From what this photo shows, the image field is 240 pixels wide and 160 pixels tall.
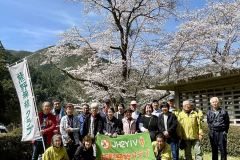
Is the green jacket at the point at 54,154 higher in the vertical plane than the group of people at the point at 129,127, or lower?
lower

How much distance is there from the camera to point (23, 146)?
43.1 ft

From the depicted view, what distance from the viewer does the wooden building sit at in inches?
538

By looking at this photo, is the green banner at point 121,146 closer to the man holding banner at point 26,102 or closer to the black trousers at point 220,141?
the man holding banner at point 26,102

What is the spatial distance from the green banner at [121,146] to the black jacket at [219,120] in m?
1.72

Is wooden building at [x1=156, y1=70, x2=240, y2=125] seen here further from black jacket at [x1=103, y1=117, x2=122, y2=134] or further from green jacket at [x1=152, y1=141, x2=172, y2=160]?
black jacket at [x1=103, y1=117, x2=122, y2=134]

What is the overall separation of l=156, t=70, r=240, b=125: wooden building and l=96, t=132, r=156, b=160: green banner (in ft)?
17.2

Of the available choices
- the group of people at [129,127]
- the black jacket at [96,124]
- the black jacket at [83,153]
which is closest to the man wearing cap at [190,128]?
the group of people at [129,127]

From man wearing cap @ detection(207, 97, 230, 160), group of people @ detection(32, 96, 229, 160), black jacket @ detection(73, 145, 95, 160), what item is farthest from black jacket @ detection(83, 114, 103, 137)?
man wearing cap @ detection(207, 97, 230, 160)

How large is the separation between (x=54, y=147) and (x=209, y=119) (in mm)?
3707

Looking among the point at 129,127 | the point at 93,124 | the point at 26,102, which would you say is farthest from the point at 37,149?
the point at 129,127

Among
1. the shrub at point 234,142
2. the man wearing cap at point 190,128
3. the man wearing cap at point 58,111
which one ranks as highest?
the man wearing cap at point 58,111

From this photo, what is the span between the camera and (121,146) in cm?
880

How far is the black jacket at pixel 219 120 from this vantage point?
29.9ft

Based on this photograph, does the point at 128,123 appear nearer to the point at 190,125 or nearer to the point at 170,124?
the point at 170,124
